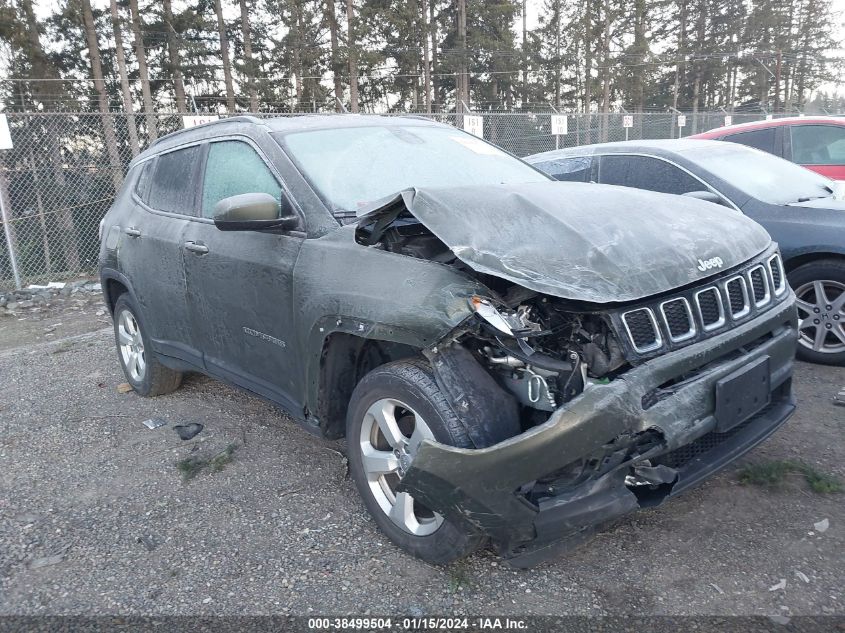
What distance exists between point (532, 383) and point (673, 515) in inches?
44.3

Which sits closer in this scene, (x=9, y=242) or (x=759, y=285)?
(x=759, y=285)

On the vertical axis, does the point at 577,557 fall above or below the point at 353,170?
below

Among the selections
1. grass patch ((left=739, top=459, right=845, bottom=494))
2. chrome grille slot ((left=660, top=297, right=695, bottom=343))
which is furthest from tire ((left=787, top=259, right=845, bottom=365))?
chrome grille slot ((left=660, top=297, right=695, bottom=343))

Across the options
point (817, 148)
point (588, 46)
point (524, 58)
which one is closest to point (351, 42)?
point (524, 58)

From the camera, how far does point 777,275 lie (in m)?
3.17

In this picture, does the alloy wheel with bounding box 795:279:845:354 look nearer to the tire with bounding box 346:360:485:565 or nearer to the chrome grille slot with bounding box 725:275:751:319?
the chrome grille slot with bounding box 725:275:751:319

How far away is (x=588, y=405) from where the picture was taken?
221 cm

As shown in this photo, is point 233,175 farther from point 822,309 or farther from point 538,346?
point 822,309

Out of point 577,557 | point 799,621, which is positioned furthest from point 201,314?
point 799,621

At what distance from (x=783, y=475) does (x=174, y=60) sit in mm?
22618

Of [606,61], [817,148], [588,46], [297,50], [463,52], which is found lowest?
[817,148]

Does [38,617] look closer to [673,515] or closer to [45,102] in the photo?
[673,515]

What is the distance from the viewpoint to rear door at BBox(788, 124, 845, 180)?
7566 mm

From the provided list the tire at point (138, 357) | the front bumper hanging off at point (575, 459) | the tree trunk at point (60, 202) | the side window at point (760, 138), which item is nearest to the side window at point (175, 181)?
the tire at point (138, 357)
